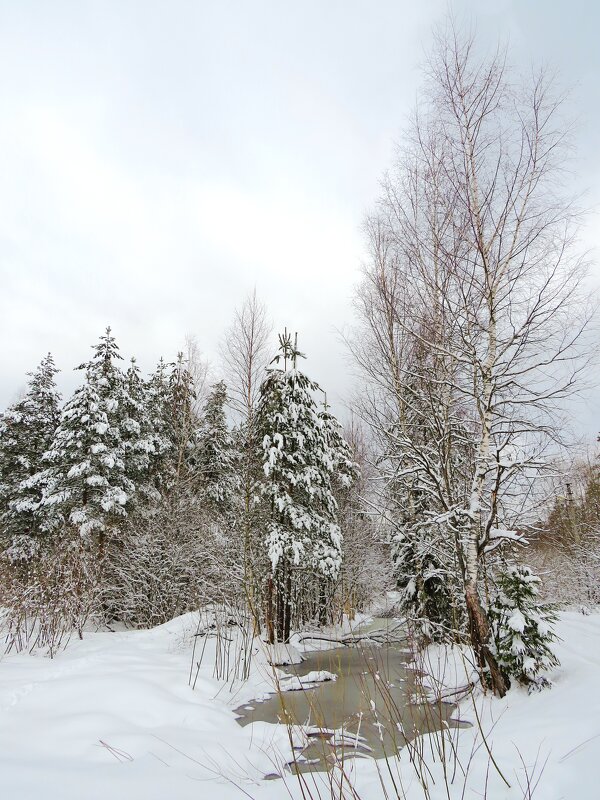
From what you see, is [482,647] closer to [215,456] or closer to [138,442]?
[138,442]

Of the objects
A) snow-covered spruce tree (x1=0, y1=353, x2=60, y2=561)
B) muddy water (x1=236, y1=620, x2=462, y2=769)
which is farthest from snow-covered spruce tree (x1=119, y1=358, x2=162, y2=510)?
muddy water (x1=236, y1=620, x2=462, y2=769)

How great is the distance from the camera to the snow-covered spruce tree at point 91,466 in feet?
47.6

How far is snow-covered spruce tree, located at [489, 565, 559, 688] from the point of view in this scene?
5642mm

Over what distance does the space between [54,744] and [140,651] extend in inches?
184

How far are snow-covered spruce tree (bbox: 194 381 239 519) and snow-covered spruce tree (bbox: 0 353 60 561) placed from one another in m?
6.20

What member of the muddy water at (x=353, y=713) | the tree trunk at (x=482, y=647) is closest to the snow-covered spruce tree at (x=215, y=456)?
the muddy water at (x=353, y=713)

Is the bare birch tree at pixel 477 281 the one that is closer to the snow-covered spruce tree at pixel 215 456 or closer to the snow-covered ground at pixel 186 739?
the snow-covered ground at pixel 186 739

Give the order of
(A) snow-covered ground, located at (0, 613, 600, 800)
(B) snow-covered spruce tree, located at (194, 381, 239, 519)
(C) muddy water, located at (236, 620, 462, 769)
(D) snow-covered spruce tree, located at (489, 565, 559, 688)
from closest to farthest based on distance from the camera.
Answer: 1. (A) snow-covered ground, located at (0, 613, 600, 800)
2. (C) muddy water, located at (236, 620, 462, 769)
3. (D) snow-covered spruce tree, located at (489, 565, 559, 688)
4. (B) snow-covered spruce tree, located at (194, 381, 239, 519)

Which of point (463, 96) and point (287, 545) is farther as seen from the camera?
point (287, 545)

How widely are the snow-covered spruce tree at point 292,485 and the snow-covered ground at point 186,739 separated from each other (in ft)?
16.0

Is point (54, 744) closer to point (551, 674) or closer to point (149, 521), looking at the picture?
point (551, 674)

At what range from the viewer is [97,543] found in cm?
1435

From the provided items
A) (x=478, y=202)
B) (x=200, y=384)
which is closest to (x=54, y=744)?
(x=478, y=202)

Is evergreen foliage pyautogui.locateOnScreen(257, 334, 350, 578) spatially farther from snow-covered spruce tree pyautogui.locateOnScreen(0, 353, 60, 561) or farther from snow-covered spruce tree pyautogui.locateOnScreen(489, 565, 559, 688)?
snow-covered spruce tree pyautogui.locateOnScreen(0, 353, 60, 561)
